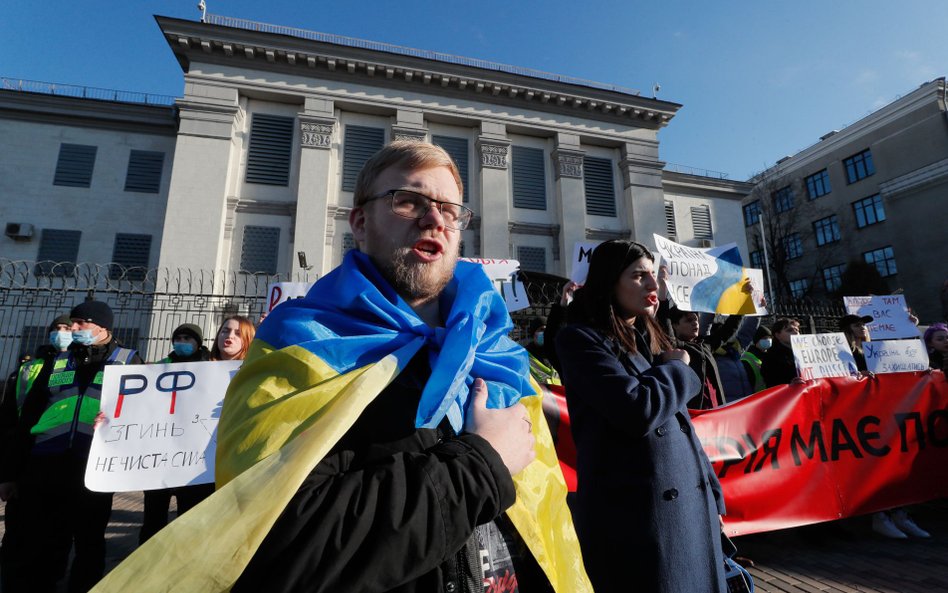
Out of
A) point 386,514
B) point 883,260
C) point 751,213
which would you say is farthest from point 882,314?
point 751,213

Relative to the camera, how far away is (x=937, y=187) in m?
29.5

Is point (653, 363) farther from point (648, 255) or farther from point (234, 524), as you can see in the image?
point (234, 524)

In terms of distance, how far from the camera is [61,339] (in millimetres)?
4000

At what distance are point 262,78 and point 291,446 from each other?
2207 cm

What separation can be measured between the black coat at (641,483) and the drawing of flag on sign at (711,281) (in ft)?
12.3

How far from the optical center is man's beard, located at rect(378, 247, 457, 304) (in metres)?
1.51

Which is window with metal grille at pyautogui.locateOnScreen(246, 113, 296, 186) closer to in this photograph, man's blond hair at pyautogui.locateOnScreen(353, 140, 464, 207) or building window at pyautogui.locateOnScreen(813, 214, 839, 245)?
man's blond hair at pyautogui.locateOnScreen(353, 140, 464, 207)

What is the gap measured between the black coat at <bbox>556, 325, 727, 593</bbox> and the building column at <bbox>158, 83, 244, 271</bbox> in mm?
18023

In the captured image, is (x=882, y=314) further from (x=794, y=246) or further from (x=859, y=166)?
(x=859, y=166)

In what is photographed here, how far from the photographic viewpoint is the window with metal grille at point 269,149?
19.0 metres

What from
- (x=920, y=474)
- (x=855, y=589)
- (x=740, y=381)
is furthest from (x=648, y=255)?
(x=920, y=474)

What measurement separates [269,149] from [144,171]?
19.4 ft

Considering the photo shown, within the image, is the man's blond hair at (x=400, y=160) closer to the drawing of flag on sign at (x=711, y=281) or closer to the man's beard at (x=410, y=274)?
the man's beard at (x=410, y=274)

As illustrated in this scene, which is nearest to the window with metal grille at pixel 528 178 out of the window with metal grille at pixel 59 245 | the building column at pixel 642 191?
the building column at pixel 642 191
